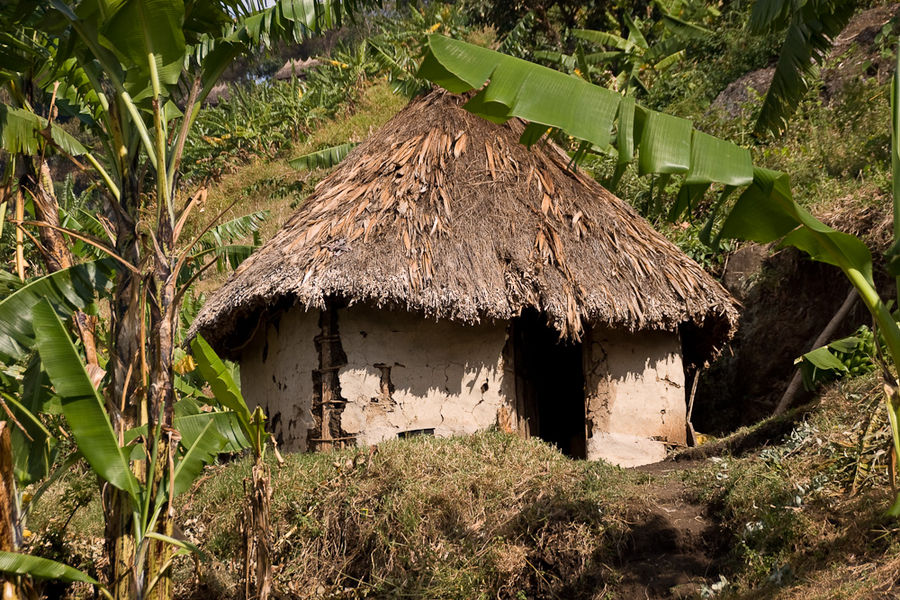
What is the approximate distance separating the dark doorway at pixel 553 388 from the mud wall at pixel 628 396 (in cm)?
118

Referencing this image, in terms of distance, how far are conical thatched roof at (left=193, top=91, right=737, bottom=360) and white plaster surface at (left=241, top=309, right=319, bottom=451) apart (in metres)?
0.22

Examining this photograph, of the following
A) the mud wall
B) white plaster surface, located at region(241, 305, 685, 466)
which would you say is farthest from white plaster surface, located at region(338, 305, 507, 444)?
the mud wall

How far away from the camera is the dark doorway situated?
911cm

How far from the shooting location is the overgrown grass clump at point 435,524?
18.1 ft

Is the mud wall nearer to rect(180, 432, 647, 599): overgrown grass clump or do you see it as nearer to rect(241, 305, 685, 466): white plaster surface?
rect(241, 305, 685, 466): white plaster surface

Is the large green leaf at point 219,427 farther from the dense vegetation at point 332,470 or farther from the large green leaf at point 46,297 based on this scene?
the large green leaf at point 46,297

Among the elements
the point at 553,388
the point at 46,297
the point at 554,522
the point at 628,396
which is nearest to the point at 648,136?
the point at 554,522

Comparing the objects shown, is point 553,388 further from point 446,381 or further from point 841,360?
point 841,360

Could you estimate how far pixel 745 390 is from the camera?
9320 mm

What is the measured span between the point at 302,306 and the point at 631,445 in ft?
9.65

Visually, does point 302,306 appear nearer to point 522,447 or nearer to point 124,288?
point 522,447

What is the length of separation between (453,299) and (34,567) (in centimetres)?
352

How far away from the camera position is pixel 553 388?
10.1 meters

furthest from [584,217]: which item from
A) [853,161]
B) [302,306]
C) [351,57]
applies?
[351,57]
